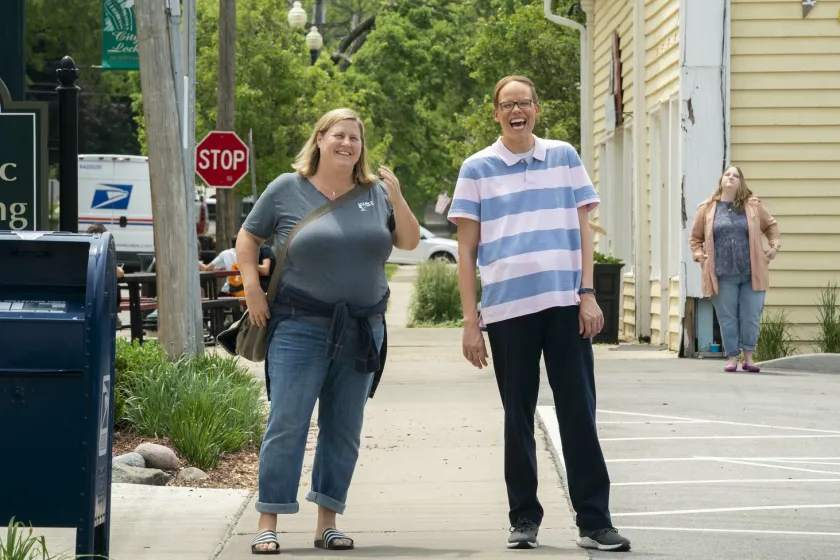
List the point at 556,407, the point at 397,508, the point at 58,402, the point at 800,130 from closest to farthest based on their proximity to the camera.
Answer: the point at 58,402 < the point at 556,407 < the point at 397,508 < the point at 800,130

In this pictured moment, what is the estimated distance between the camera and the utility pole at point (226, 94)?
84.3ft

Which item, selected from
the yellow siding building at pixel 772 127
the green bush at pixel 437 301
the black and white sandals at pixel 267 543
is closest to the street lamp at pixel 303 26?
the green bush at pixel 437 301

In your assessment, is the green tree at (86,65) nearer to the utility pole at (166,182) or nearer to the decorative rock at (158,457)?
the utility pole at (166,182)

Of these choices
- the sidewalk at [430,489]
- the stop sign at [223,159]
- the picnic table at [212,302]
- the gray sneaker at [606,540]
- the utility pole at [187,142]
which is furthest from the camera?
the stop sign at [223,159]

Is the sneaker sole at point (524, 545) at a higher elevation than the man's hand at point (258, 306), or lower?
lower

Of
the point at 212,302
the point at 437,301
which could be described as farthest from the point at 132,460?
the point at 437,301

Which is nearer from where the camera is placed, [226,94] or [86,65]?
[226,94]

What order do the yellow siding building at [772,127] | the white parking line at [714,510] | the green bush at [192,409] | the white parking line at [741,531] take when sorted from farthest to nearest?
1. the yellow siding building at [772,127]
2. the green bush at [192,409]
3. the white parking line at [714,510]
4. the white parking line at [741,531]

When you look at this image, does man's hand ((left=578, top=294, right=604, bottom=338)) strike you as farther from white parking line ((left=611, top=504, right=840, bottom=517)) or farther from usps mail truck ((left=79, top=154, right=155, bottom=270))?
usps mail truck ((left=79, top=154, right=155, bottom=270))

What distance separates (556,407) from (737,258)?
889 centimetres

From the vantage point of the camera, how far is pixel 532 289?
7.27 m

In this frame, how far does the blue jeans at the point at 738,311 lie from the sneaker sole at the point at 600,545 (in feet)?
28.5

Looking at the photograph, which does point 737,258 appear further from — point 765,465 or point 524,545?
point 524,545

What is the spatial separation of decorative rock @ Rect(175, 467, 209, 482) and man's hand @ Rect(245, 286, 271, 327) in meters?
2.44
